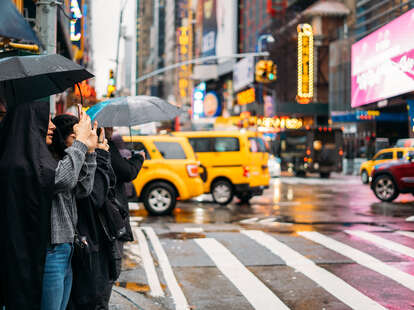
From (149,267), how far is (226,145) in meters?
9.88

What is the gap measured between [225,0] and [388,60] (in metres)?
63.5

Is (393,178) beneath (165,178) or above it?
beneath

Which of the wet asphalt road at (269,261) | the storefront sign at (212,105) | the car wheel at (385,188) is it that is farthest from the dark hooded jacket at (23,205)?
the storefront sign at (212,105)

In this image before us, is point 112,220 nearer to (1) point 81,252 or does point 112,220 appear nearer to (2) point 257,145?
(1) point 81,252

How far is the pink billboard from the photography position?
78.1ft

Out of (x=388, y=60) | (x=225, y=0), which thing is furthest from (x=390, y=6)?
(x=225, y=0)

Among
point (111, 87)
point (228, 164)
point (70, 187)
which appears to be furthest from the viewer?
point (111, 87)

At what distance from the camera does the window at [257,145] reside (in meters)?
18.5

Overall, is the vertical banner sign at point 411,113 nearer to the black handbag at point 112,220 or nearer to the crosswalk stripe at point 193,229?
the crosswalk stripe at point 193,229

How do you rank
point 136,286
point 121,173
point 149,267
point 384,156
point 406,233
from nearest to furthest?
point 121,173, point 136,286, point 149,267, point 406,233, point 384,156

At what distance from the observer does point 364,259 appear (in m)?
9.27

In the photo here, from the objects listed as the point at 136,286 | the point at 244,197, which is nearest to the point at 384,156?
the point at 244,197

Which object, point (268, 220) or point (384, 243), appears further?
point (268, 220)

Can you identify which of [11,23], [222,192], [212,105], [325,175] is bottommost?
[325,175]
